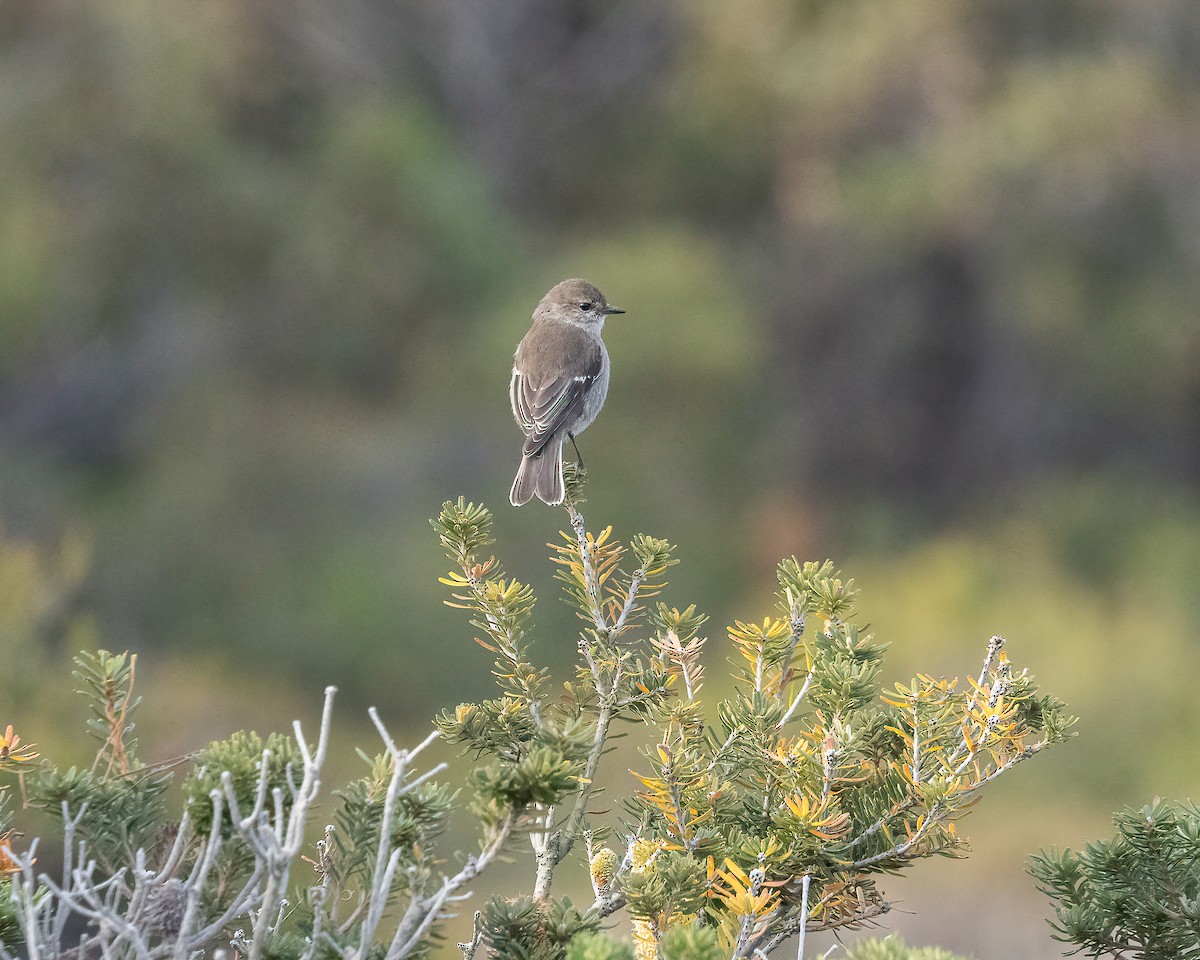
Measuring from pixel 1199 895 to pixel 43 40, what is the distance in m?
8.26

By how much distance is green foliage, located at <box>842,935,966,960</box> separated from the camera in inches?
39.3

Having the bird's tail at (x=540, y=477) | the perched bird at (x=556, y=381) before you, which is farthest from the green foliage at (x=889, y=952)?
the perched bird at (x=556, y=381)

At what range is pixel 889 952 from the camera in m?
1.00

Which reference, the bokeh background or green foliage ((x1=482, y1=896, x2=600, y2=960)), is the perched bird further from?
the bokeh background

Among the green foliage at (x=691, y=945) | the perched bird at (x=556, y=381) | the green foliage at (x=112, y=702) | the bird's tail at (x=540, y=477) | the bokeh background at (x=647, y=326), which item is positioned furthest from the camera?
the bokeh background at (x=647, y=326)

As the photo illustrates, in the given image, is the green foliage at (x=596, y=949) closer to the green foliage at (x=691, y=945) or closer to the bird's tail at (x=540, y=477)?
the green foliage at (x=691, y=945)

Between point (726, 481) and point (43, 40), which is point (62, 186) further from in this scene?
point (726, 481)

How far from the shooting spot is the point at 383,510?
26.6 ft

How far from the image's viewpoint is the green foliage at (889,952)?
3.27 feet

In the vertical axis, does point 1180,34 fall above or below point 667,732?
above

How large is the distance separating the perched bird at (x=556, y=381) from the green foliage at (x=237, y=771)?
1674 mm

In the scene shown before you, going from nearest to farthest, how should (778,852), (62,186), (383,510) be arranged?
(778,852), (62,186), (383,510)

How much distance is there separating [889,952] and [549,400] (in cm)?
248

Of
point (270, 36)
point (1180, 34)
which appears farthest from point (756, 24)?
point (270, 36)
